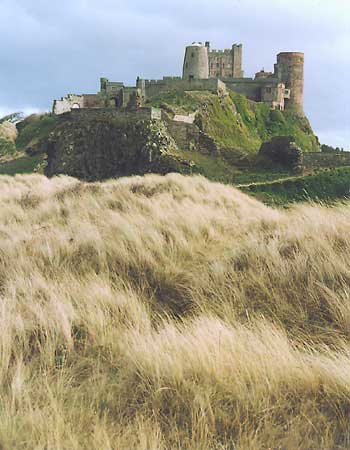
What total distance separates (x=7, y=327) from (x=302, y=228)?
11.4 ft

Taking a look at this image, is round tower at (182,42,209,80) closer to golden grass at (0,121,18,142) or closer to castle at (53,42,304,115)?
castle at (53,42,304,115)

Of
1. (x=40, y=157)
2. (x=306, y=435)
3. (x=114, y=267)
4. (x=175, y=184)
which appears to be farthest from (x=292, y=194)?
(x=40, y=157)

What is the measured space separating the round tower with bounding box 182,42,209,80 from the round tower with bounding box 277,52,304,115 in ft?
37.0

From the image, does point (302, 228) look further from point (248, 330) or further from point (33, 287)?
point (33, 287)

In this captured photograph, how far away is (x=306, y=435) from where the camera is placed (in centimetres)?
195

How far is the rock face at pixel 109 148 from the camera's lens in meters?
24.1

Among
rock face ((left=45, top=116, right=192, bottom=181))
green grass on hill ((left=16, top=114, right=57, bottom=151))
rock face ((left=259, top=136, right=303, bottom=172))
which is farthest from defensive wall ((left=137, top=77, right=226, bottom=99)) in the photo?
rock face ((left=259, top=136, right=303, bottom=172))

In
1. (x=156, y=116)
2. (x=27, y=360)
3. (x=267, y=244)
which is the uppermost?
(x=156, y=116)

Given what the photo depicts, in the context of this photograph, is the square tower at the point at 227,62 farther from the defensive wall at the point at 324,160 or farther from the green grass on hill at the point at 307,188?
the green grass on hill at the point at 307,188

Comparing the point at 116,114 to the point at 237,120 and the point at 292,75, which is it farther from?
the point at 292,75

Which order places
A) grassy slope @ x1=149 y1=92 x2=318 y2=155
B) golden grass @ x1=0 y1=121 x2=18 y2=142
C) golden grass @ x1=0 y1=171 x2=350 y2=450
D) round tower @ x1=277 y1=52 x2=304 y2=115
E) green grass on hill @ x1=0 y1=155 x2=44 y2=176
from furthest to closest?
round tower @ x1=277 y1=52 x2=304 y2=115, golden grass @ x1=0 y1=121 x2=18 y2=142, grassy slope @ x1=149 y1=92 x2=318 y2=155, green grass on hill @ x1=0 y1=155 x2=44 y2=176, golden grass @ x1=0 y1=171 x2=350 y2=450

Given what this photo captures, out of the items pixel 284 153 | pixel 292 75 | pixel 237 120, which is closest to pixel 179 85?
pixel 237 120

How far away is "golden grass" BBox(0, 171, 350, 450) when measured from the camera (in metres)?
2.03

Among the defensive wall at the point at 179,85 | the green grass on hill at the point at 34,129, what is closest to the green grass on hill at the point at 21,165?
the green grass on hill at the point at 34,129
